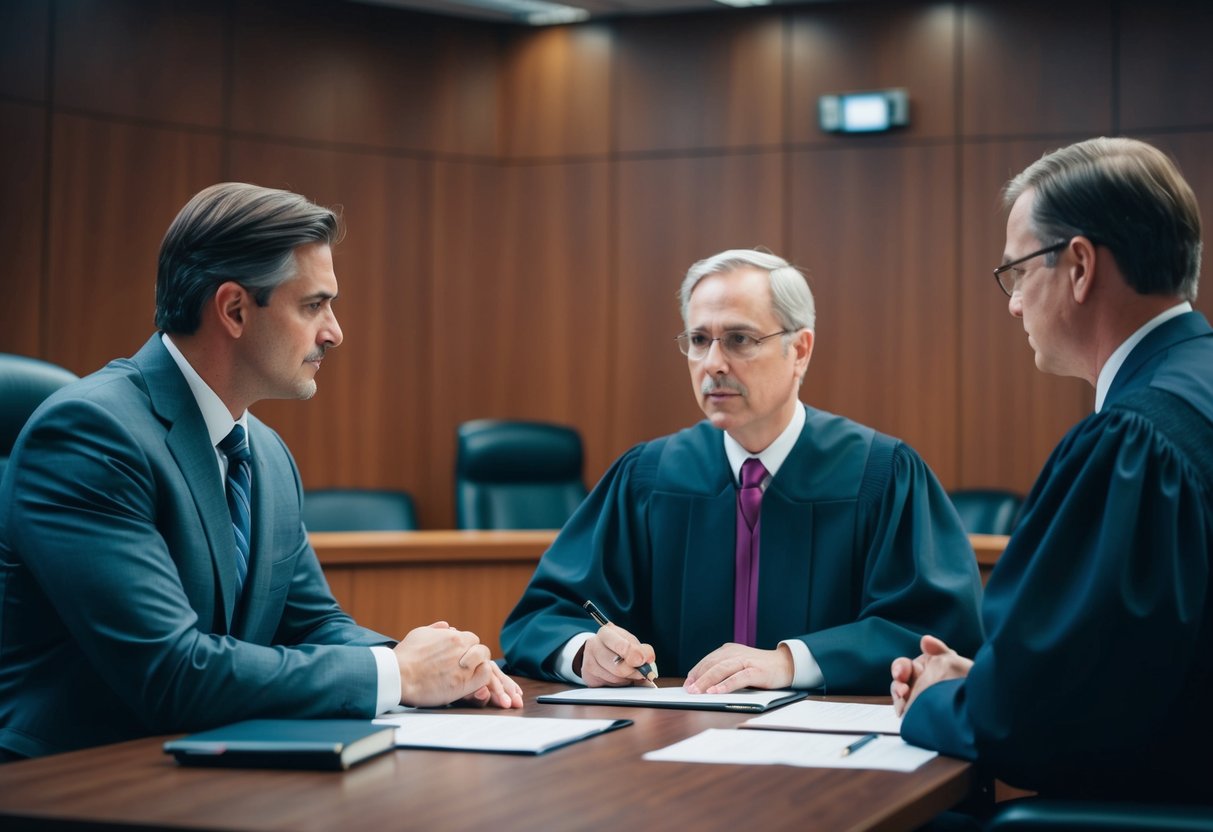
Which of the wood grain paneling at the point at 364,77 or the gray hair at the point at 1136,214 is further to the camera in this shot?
the wood grain paneling at the point at 364,77

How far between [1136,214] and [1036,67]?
530 centimetres

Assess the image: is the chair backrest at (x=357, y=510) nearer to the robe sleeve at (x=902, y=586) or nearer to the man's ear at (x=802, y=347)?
the man's ear at (x=802, y=347)

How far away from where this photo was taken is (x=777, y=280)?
3115 millimetres

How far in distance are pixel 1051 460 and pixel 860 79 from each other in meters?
5.51

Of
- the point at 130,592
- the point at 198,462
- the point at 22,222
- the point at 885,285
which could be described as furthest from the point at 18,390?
the point at 885,285

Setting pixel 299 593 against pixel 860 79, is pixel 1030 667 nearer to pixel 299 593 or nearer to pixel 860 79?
pixel 299 593

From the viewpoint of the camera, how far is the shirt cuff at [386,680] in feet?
7.01

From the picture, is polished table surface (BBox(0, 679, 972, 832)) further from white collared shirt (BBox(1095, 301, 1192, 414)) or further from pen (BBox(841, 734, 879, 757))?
white collared shirt (BBox(1095, 301, 1192, 414))

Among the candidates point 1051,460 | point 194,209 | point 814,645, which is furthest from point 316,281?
point 1051,460

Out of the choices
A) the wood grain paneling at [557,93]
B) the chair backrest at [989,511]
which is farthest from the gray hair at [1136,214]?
the wood grain paneling at [557,93]

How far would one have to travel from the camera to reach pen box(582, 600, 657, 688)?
8.55 feet

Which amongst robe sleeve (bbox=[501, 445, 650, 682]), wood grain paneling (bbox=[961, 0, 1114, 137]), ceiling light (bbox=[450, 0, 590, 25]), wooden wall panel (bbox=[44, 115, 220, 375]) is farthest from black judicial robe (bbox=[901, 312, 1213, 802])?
ceiling light (bbox=[450, 0, 590, 25])

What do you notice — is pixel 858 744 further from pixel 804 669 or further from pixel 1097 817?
pixel 804 669

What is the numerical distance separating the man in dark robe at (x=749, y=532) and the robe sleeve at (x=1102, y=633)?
0.76 metres
